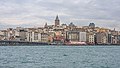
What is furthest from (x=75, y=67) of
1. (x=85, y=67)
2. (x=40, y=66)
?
(x=40, y=66)

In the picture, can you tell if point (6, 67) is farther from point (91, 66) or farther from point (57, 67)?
point (91, 66)

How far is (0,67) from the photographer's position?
126 ft

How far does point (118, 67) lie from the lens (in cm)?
3956

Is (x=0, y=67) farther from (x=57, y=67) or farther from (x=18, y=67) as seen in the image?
(x=57, y=67)

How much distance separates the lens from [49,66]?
40.4 m

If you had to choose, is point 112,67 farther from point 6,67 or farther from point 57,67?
point 6,67

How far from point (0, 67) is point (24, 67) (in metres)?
2.38

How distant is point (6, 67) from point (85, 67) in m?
8.10

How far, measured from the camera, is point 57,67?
39094 mm

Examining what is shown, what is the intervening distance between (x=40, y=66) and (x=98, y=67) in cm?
603

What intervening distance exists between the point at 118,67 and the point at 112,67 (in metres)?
0.71

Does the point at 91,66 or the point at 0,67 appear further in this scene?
the point at 91,66

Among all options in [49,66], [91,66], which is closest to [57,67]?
[49,66]

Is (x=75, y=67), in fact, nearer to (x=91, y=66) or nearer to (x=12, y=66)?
(x=91, y=66)
